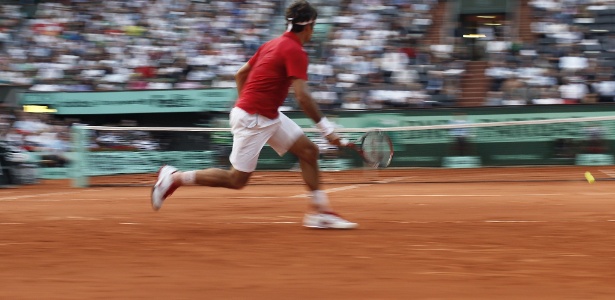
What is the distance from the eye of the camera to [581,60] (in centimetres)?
1986

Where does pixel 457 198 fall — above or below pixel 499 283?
below

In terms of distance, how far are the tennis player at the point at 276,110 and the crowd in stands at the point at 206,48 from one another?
14037 millimetres

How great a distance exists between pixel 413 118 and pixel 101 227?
1334 centimetres

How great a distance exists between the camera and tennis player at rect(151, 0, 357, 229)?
651cm

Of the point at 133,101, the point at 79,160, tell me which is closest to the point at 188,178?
the point at 79,160

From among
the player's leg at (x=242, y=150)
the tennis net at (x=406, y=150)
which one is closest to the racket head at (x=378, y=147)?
the player's leg at (x=242, y=150)

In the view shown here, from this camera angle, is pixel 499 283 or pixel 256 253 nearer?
pixel 499 283

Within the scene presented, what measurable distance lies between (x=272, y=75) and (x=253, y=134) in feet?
1.60

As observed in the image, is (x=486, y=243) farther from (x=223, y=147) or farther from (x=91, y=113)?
(x=91, y=113)

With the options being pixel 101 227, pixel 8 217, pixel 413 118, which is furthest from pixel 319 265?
pixel 413 118

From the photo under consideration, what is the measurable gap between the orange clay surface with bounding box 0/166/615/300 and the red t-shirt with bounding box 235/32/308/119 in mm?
1037

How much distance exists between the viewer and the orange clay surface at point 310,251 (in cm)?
446

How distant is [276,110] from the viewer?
673 cm

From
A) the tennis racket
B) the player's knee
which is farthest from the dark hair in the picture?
the tennis racket
